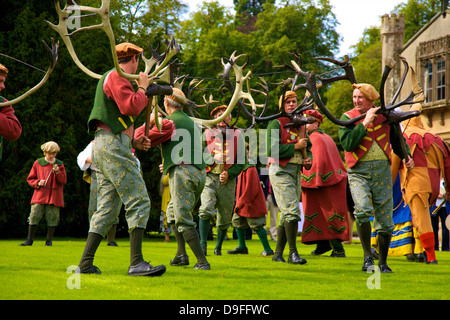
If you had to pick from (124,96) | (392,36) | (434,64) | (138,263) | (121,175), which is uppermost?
(392,36)

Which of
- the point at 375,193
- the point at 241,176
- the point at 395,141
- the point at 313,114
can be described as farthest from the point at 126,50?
the point at 241,176

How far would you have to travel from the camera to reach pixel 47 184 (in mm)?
12719

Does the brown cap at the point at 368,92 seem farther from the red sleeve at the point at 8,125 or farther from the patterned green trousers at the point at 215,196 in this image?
the red sleeve at the point at 8,125

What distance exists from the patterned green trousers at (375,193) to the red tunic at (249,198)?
392 centimetres

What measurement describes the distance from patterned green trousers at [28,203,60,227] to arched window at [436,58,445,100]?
2786cm

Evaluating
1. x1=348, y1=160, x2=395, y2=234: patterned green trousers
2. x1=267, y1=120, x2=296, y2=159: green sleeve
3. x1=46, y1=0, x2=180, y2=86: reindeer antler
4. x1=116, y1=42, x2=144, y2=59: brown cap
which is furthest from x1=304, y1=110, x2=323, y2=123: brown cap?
x1=116, y1=42, x2=144, y2=59: brown cap

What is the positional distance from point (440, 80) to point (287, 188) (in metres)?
29.6

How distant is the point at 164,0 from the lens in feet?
113

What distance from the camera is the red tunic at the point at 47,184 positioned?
12680mm

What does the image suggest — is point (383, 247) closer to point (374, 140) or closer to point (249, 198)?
point (374, 140)

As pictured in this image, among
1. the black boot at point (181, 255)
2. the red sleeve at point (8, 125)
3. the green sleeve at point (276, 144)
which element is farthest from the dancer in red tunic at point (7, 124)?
the green sleeve at point (276, 144)

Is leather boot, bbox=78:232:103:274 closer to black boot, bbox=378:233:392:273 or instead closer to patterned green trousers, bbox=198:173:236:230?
black boot, bbox=378:233:392:273
